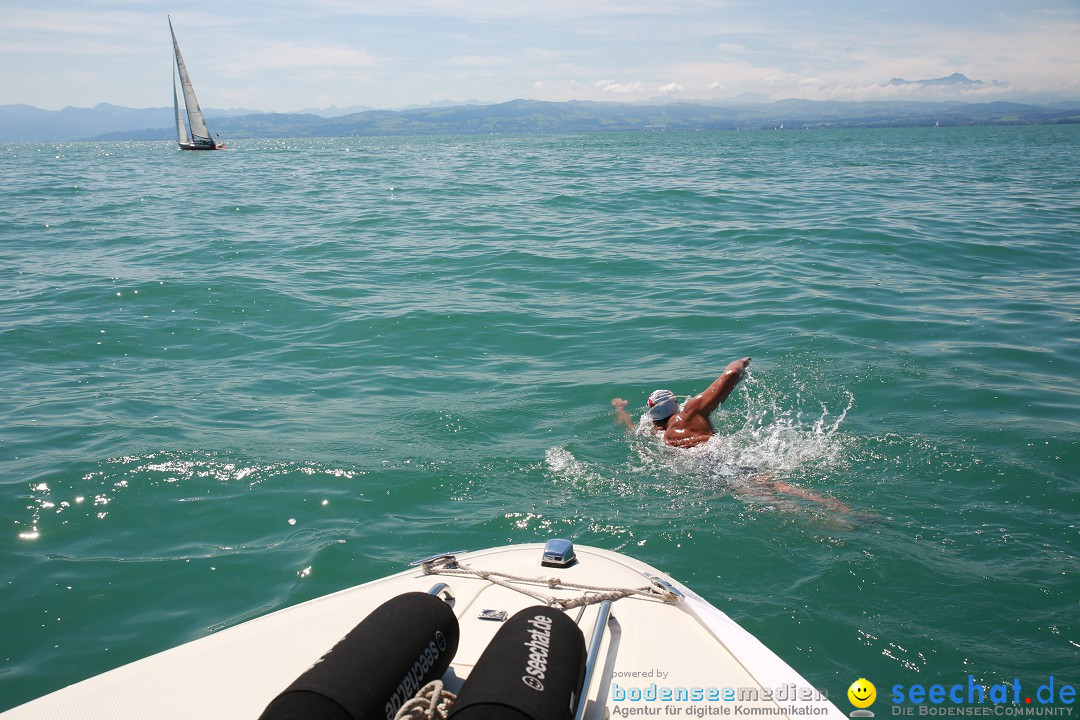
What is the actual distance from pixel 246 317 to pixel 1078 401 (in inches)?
481

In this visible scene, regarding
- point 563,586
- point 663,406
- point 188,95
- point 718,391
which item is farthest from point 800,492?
point 188,95

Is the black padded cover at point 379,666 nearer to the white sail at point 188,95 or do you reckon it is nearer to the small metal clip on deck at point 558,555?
the small metal clip on deck at point 558,555

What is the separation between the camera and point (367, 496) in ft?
22.5

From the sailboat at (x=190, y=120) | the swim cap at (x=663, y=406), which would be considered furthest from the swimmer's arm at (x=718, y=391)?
the sailboat at (x=190, y=120)

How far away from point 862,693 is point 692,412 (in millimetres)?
3504

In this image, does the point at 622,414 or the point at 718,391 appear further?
the point at 622,414

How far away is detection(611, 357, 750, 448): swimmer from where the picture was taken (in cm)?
742

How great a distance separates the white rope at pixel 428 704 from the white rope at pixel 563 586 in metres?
1.08

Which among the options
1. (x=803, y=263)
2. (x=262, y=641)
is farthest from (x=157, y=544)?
(x=803, y=263)

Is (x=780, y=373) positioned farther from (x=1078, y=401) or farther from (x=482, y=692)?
(x=482, y=692)

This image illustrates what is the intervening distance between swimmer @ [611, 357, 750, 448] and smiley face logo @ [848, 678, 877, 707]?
123 inches

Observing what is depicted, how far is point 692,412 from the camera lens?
297 inches

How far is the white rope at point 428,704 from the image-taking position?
251 cm

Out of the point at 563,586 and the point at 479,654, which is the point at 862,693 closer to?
the point at 563,586
